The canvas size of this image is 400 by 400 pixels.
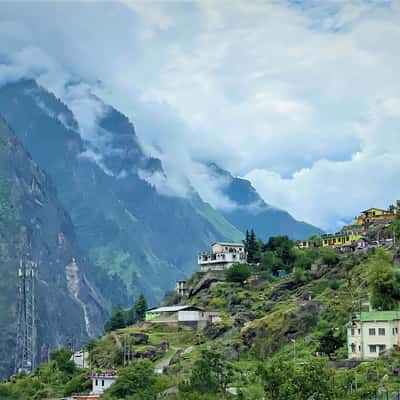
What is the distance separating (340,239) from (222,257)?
22.0m

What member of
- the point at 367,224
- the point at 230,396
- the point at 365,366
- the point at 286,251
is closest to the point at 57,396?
the point at 230,396

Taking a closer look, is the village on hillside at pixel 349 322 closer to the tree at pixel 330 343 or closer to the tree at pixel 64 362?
the tree at pixel 330 343

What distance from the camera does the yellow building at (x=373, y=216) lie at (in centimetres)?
15838

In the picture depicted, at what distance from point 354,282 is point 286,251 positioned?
28.3m

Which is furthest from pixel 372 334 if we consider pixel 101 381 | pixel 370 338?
pixel 101 381

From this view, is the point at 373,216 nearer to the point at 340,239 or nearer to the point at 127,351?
the point at 340,239

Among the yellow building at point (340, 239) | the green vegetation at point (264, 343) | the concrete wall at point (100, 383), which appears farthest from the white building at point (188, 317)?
the yellow building at point (340, 239)

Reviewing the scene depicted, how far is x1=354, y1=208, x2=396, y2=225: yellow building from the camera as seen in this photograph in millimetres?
158375

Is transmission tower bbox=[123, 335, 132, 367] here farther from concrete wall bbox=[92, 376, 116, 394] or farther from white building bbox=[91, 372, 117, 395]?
concrete wall bbox=[92, 376, 116, 394]

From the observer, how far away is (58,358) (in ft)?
397

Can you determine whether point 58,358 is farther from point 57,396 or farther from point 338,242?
point 338,242

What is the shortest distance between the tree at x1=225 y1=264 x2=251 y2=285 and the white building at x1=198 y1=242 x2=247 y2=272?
37.6 feet

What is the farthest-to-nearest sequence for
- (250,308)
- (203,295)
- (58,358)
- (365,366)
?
(203,295)
(250,308)
(58,358)
(365,366)

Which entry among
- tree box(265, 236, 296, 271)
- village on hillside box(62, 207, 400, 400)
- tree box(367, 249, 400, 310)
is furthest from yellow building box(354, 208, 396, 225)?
tree box(367, 249, 400, 310)
